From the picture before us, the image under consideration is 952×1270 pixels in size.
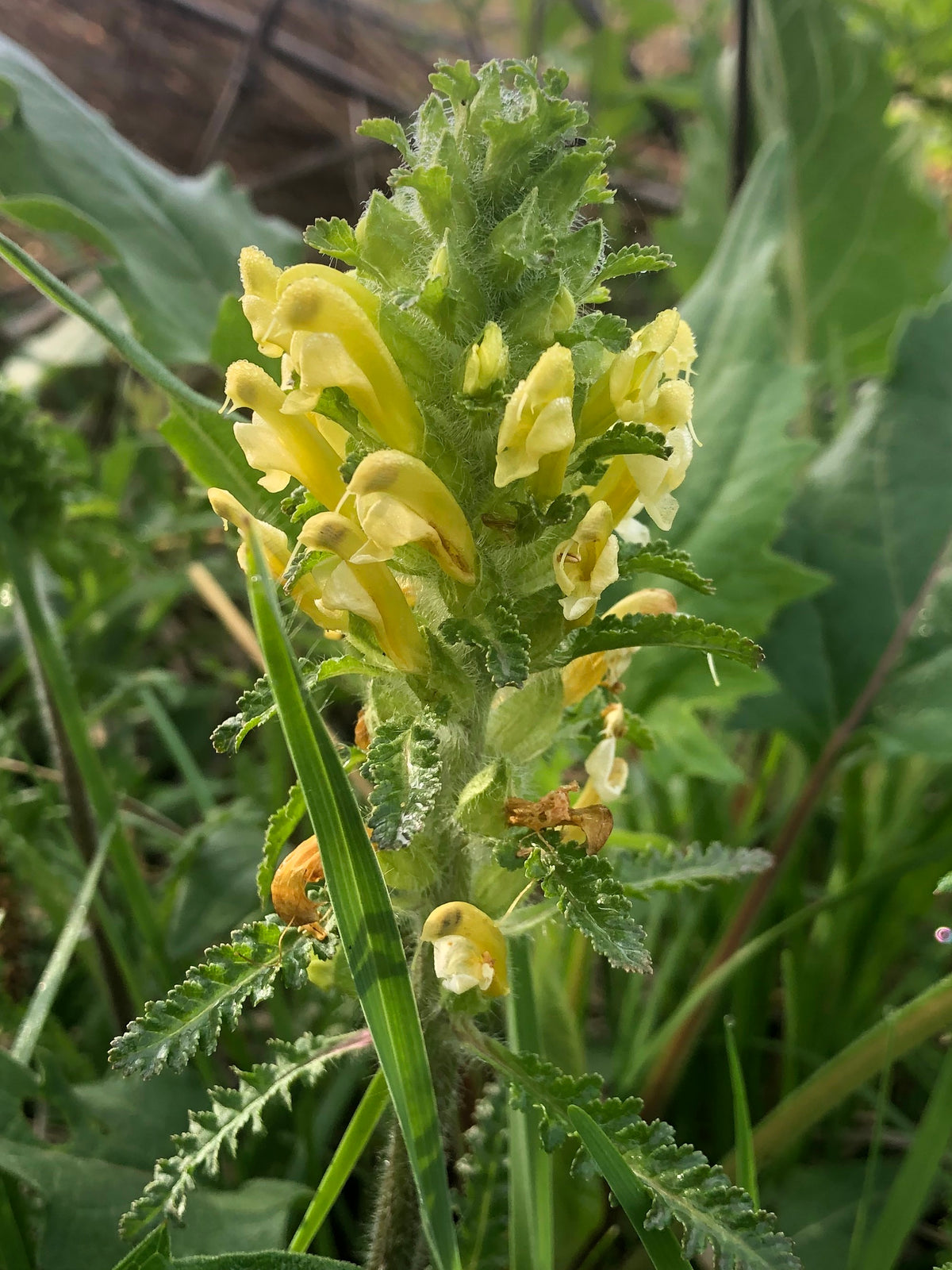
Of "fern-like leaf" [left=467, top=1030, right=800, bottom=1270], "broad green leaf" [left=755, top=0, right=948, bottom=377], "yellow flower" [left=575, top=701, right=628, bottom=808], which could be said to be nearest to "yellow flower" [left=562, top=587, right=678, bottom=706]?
"yellow flower" [left=575, top=701, right=628, bottom=808]

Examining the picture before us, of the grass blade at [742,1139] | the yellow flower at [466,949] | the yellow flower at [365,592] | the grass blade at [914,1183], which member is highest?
the yellow flower at [365,592]

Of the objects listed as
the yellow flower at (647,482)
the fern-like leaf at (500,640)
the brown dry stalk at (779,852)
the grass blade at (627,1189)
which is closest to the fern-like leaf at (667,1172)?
the grass blade at (627,1189)

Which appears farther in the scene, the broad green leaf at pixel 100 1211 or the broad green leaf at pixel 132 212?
the broad green leaf at pixel 132 212

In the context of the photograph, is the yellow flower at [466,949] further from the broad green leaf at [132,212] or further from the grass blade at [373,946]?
the broad green leaf at [132,212]

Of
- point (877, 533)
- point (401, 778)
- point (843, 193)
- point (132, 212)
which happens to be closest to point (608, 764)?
point (401, 778)

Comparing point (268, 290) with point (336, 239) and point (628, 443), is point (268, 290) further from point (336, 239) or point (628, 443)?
point (628, 443)

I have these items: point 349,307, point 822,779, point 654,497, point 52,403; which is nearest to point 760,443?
point 822,779

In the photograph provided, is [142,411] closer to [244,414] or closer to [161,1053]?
[244,414]
